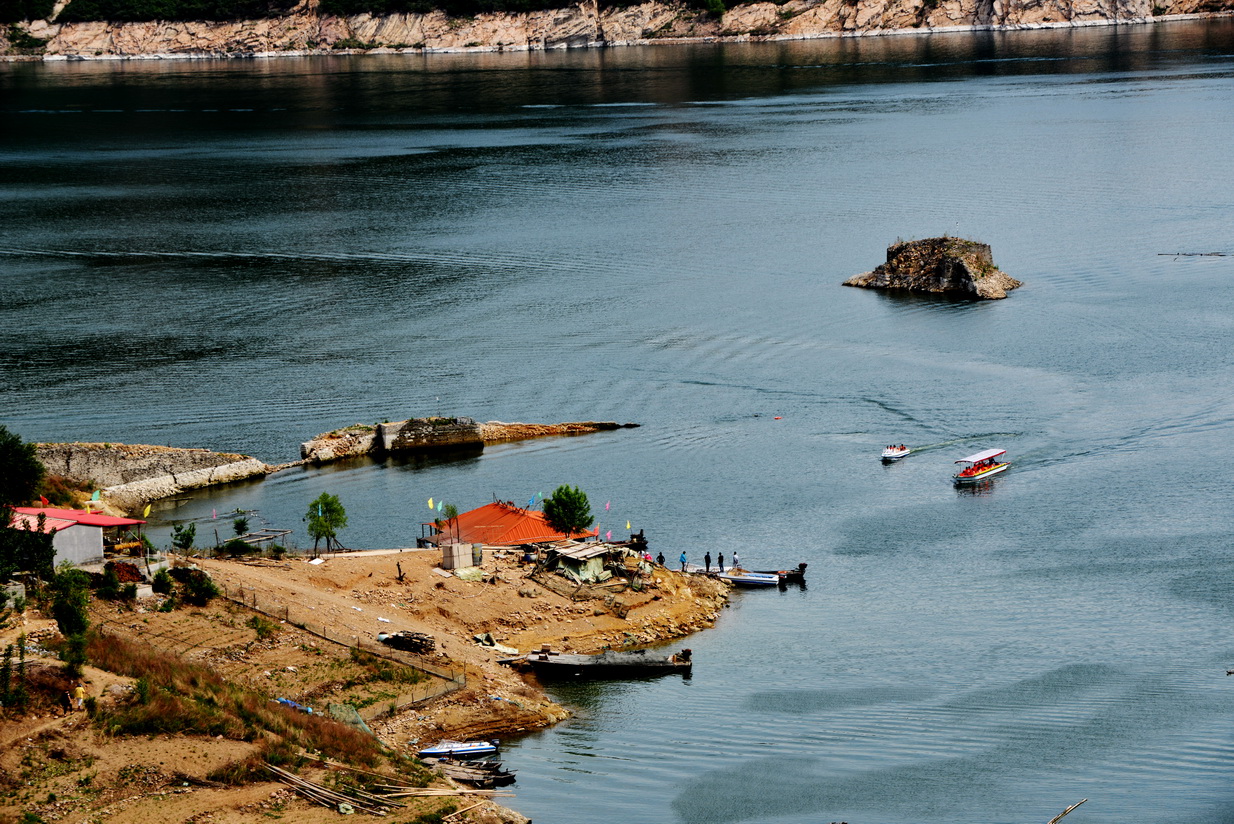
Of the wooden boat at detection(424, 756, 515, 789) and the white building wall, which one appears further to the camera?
the white building wall

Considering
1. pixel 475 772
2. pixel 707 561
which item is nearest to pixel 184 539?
pixel 475 772

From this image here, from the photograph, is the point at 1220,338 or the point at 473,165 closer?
the point at 1220,338

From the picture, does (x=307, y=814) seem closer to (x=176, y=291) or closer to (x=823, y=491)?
(x=823, y=491)

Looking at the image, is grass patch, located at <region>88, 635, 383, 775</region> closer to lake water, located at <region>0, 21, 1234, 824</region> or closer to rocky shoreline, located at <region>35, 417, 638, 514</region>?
lake water, located at <region>0, 21, 1234, 824</region>

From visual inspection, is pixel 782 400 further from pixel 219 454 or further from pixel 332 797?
pixel 332 797

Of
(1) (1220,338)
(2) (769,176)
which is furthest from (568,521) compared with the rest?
(2) (769,176)

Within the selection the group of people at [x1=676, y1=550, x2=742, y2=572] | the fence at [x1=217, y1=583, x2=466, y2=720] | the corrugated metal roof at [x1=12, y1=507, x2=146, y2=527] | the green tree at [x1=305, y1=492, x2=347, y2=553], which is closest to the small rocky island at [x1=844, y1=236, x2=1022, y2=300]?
the group of people at [x1=676, y1=550, x2=742, y2=572]

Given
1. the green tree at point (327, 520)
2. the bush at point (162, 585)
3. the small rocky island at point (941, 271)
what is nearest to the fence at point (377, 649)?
the bush at point (162, 585)
